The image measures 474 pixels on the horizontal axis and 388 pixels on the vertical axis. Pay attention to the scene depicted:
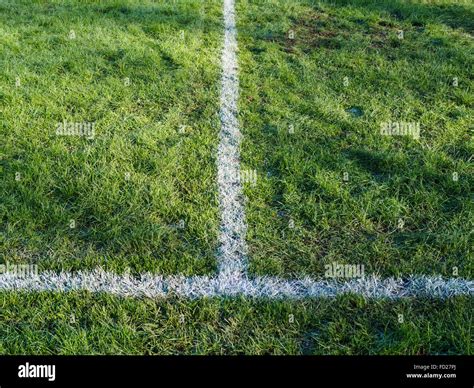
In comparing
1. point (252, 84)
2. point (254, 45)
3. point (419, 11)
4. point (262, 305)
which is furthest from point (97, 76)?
point (419, 11)

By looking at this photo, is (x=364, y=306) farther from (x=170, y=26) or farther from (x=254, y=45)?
(x=170, y=26)

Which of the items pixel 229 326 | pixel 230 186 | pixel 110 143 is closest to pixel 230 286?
pixel 229 326

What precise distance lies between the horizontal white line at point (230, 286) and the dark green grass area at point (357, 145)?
104mm

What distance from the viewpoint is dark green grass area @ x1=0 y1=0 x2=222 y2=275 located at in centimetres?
327

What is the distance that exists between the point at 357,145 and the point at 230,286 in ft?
6.73

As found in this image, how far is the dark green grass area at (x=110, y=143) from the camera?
3.27m

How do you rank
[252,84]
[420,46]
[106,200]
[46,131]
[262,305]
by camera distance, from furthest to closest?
[420,46]
[252,84]
[46,131]
[106,200]
[262,305]

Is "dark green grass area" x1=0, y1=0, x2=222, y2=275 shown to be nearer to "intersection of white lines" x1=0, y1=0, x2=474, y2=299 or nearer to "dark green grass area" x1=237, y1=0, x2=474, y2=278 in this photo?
"intersection of white lines" x1=0, y1=0, x2=474, y2=299

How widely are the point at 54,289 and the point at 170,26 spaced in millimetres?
4839

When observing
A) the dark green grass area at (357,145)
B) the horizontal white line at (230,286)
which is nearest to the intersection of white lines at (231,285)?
the horizontal white line at (230,286)

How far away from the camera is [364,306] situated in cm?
286

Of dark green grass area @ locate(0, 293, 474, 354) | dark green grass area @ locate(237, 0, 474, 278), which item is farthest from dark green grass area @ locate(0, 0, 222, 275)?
dark green grass area @ locate(237, 0, 474, 278)

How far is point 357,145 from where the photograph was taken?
169 inches

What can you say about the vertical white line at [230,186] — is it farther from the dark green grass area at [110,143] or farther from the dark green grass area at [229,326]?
the dark green grass area at [229,326]
